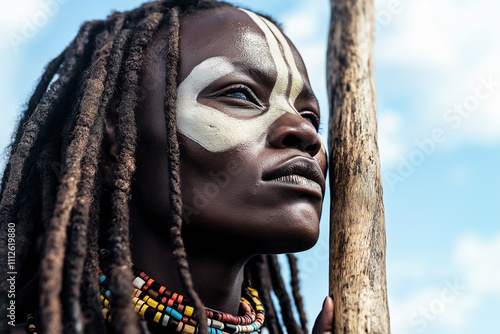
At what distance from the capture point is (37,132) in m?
2.97

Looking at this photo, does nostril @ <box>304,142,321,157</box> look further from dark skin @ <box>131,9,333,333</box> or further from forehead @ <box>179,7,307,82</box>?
forehead @ <box>179,7,307,82</box>

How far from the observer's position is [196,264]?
2.71 metres

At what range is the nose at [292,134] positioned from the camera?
2.69 meters

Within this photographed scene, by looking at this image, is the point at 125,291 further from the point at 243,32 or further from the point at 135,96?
the point at 243,32

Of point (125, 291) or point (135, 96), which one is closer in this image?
point (125, 291)

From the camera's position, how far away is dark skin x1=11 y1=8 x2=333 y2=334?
2580 mm

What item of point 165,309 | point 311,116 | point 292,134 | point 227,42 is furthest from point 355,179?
point 165,309

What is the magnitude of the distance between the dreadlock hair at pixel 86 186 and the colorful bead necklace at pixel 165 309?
0.15m

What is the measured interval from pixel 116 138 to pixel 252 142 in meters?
0.74

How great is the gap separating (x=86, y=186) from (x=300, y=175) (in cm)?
100

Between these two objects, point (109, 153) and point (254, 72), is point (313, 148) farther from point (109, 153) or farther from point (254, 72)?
point (109, 153)

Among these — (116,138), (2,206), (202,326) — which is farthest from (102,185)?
(202,326)

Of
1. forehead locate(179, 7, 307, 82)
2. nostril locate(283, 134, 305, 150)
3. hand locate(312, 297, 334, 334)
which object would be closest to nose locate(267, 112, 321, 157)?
nostril locate(283, 134, 305, 150)

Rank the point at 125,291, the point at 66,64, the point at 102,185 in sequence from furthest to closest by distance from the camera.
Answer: the point at 66,64 < the point at 102,185 < the point at 125,291
